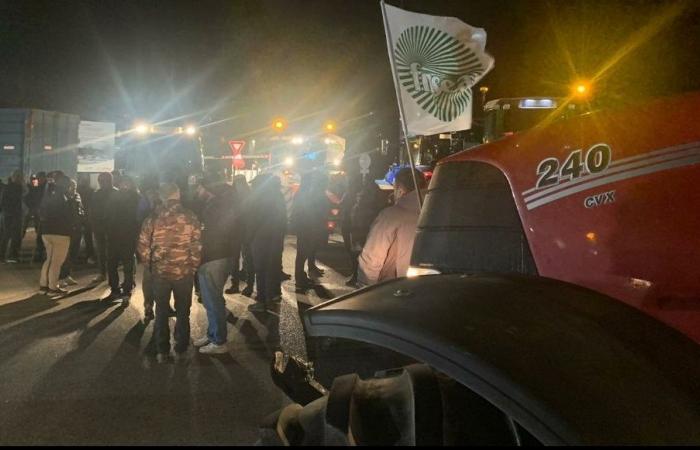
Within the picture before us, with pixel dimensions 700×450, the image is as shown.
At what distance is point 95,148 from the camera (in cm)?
2714

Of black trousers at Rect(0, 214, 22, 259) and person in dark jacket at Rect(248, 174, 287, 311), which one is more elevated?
person in dark jacket at Rect(248, 174, 287, 311)

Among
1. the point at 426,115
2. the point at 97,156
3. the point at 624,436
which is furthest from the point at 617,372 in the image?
the point at 97,156

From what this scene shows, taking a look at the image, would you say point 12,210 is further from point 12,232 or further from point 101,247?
point 101,247

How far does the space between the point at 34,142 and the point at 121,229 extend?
488 inches

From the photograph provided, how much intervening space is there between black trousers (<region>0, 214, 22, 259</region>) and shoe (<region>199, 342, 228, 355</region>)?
813cm

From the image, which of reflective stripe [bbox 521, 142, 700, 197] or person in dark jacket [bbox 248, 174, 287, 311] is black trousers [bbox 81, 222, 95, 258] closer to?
person in dark jacket [bbox 248, 174, 287, 311]

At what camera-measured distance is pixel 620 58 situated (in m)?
16.4

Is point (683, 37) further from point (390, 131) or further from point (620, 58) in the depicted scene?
point (390, 131)

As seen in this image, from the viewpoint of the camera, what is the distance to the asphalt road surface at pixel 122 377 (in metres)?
4.53

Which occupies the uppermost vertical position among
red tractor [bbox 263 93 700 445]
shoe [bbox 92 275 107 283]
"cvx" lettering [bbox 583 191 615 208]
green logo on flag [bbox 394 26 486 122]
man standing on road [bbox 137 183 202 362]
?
green logo on flag [bbox 394 26 486 122]

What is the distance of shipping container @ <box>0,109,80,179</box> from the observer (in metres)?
18.9

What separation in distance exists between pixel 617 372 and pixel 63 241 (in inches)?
369


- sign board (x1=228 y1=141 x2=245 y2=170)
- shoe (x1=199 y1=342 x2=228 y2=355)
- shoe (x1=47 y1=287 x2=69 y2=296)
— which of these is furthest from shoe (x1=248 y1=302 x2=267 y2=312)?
sign board (x1=228 y1=141 x2=245 y2=170)

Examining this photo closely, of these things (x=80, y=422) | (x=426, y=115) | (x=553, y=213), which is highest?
(x=426, y=115)
